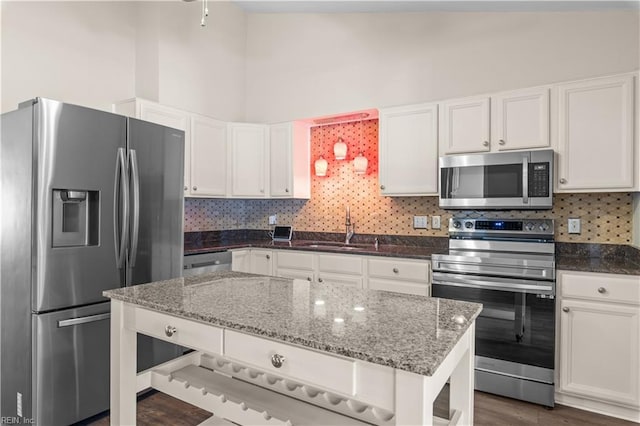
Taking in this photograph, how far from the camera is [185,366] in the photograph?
1.89 metres

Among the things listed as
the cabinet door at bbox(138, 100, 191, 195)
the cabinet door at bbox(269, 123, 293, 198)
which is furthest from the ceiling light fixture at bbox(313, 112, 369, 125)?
the cabinet door at bbox(138, 100, 191, 195)

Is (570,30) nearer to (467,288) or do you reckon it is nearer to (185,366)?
(467,288)

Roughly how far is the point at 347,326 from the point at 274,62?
3.82 meters

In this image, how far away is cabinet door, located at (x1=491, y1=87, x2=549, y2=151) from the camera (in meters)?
2.78

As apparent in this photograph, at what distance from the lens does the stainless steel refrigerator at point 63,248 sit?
2045 millimetres

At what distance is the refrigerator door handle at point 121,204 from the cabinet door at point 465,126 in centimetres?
240

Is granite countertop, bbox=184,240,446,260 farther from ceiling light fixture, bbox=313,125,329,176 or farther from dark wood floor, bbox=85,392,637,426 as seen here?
dark wood floor, bbox=85,392,637,426

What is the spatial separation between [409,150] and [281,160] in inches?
56.3

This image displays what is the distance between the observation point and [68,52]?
10.2 ft

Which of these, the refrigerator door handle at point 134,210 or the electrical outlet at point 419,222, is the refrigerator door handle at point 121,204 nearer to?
the refrigerator door handle at point 134,210

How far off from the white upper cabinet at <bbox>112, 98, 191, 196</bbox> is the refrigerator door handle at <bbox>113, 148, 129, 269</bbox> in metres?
0.97

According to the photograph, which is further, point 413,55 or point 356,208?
point 356,208

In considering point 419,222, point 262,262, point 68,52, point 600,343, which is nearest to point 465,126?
point 419,222

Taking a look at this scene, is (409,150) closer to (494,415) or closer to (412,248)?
(412,248)
